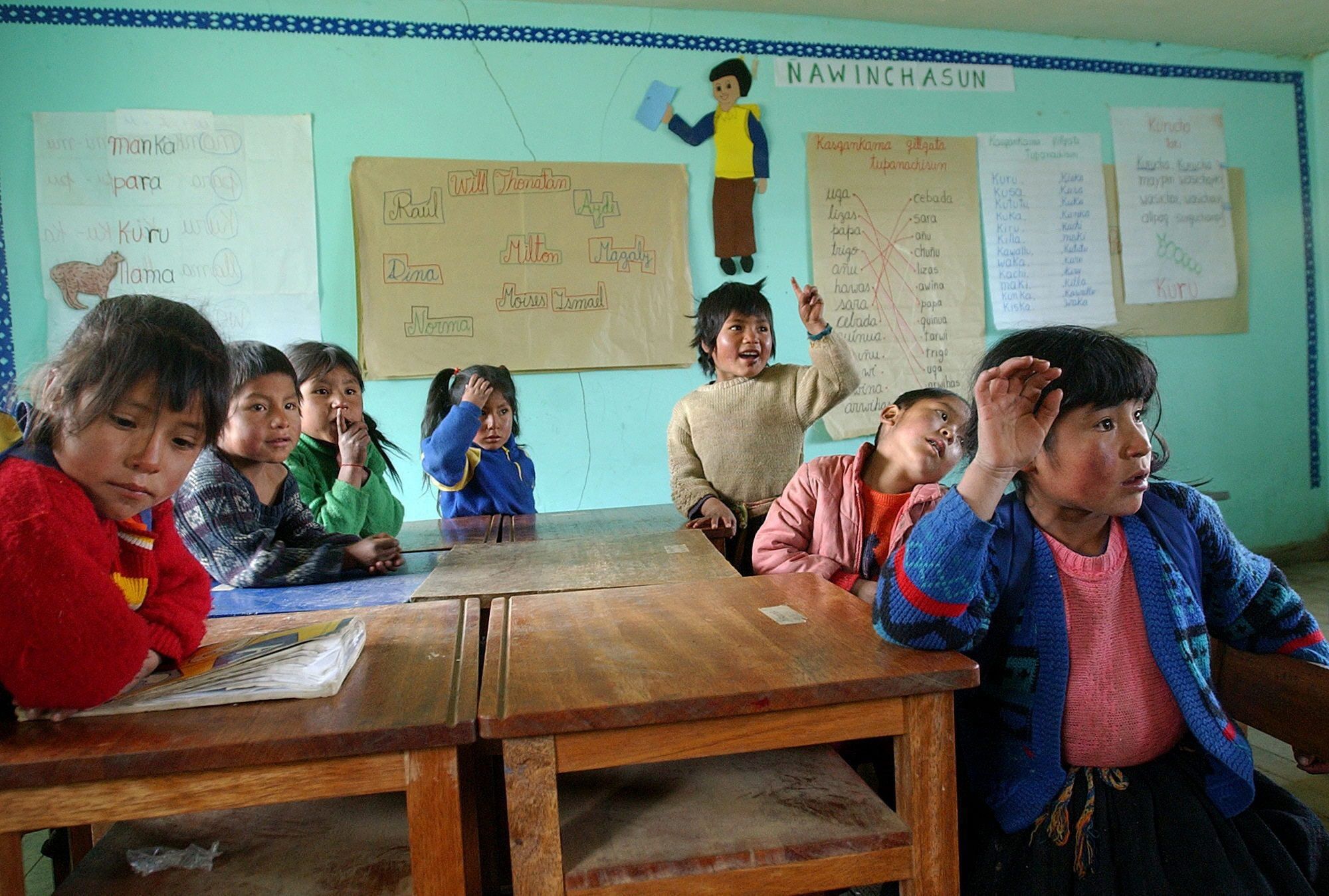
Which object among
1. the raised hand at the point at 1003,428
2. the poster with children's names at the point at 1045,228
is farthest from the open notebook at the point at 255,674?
the poster with children's names at the point at 1045,228

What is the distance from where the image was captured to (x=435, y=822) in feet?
2.82

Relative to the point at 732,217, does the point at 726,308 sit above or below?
below

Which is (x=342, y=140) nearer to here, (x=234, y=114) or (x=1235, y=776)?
(x=234, y=114)

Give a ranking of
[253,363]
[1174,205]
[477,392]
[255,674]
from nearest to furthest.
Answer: [255,674] < [253,363] < [477,392] < [1174,205]

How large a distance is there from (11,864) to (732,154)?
3.54 metres

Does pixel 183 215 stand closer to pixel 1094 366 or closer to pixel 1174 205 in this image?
pixel 1094 366

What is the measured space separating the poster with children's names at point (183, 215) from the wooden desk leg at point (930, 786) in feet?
10.3

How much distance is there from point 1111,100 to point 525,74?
114 inches

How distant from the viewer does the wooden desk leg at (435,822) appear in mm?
846

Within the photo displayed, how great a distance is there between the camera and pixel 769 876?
0.92 m

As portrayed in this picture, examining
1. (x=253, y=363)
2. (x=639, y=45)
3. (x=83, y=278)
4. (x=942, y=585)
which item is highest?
(x=639, y=45)

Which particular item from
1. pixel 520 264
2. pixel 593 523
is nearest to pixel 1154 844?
pixel 593 523

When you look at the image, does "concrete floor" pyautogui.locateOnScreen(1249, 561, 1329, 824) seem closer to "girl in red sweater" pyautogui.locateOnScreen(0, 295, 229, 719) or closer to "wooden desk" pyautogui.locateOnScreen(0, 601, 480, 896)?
"wooden desk" pyautogui.locateOnScreen(0, 601, 480, 896)

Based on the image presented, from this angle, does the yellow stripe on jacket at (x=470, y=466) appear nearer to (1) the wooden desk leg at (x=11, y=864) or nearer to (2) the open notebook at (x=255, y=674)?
(2) the open notebook at (x=255, y=674)
